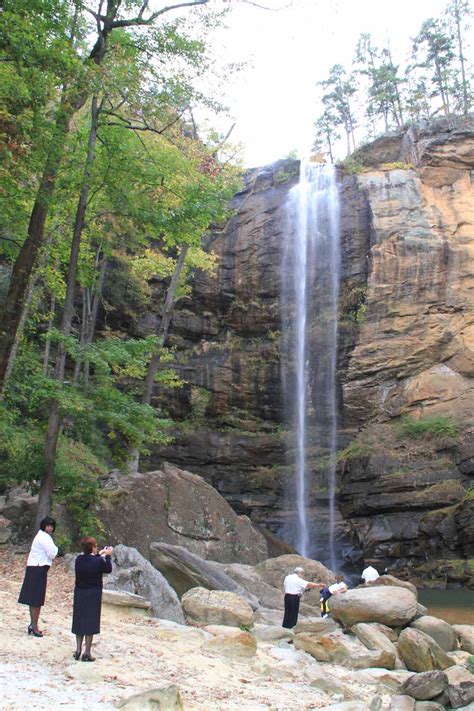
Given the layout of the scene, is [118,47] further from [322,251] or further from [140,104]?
[322,251]

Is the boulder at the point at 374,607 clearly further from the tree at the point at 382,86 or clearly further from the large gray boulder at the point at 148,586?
the tree at the point at 382,86

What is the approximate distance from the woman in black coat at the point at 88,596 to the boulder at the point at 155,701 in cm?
110

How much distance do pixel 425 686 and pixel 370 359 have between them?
19.6m

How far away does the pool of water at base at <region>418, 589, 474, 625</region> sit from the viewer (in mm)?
13133

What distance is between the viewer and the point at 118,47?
1035 centimetres

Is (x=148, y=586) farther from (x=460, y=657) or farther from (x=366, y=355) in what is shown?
(x=366, y=355)

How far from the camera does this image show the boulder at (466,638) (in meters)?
9.78

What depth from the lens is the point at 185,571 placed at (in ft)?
33.4

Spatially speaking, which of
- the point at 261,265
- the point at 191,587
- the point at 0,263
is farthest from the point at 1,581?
the point at 261,265

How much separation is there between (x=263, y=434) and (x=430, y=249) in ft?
35.6

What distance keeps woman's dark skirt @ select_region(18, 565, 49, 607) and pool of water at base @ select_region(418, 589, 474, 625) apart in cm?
976

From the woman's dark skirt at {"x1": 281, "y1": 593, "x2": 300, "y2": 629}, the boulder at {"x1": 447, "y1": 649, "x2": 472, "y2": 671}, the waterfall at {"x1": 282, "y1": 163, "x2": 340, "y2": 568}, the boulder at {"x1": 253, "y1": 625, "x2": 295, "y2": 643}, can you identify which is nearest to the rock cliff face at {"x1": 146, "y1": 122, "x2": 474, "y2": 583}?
the waterfall at {"x1": 282, "y1": 163, "x2": 340, "y2": 568}

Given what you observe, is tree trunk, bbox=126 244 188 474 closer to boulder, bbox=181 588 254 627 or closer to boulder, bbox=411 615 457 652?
boulder, bbox=181 588 254 627

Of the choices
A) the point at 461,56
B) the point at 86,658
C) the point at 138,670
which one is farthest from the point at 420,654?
the point at 461,56
